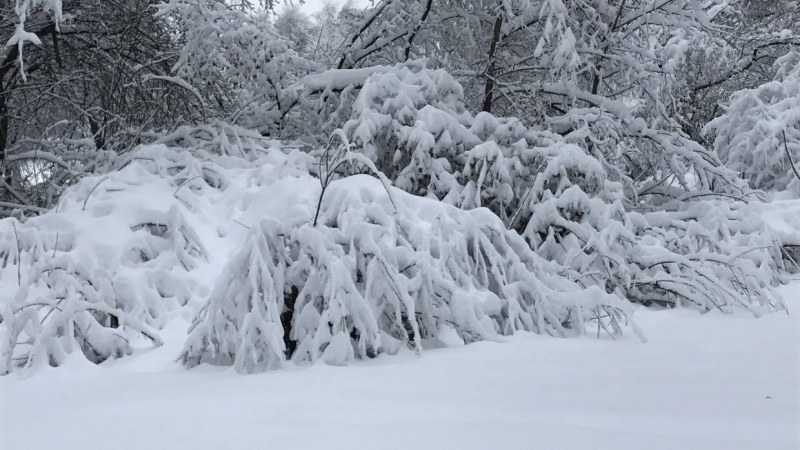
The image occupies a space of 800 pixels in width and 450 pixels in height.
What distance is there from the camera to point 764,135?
283 inches

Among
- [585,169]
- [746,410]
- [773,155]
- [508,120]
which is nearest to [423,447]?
[746,410]

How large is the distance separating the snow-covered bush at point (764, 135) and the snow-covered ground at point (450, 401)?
5.02m

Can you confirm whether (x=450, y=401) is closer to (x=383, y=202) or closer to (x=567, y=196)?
(x=383, y=202)

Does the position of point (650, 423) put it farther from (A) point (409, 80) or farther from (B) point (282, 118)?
(B) point (282, 118)

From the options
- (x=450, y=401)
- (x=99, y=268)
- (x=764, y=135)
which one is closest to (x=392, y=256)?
(x=450, y=401)

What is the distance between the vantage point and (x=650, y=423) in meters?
1.62

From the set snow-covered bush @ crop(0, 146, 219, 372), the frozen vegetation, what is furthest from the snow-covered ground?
snow-covered bush @ crop(0, 146, 219, 372)

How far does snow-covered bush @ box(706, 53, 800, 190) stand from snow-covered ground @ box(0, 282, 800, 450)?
16.5ft

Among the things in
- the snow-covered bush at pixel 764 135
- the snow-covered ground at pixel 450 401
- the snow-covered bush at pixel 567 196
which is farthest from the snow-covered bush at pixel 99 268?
the snow-covered bush at pixel 764 135

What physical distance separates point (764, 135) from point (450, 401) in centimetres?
678

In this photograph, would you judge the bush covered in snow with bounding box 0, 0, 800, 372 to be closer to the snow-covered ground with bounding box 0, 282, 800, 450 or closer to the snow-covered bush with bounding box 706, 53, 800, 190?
the snow-covered bush with bounding box 706, 53, 800, 190

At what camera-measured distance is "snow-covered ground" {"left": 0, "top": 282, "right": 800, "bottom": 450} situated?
5.13 ft

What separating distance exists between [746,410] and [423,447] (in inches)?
35.9

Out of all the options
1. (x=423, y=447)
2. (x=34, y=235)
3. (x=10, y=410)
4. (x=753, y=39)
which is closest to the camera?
(x=423, y=447)
